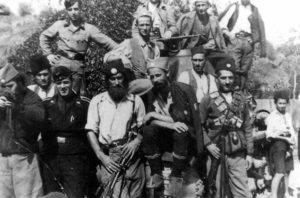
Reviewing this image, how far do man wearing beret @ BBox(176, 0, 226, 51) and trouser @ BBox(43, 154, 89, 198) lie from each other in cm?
326

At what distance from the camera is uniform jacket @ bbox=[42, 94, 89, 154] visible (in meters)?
6.07

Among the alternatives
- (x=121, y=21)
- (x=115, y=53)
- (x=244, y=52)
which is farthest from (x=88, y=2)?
(x=115, y=53)

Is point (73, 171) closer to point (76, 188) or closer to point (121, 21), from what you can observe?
point (76, 188)

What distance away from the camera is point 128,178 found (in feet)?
19.6

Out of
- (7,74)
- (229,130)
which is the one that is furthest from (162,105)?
(7,74)

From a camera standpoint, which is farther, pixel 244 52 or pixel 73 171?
pixel 244 52

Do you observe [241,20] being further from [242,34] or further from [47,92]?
[47,92]

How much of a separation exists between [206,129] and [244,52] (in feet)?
11.0

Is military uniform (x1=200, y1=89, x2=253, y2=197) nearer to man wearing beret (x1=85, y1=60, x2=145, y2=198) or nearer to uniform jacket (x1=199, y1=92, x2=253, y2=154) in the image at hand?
uniform jacket (x1=199, y1=92, x2=253, y2=154)

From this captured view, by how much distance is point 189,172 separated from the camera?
20.6 ft

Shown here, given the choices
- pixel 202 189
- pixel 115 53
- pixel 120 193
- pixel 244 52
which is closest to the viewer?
pixel 120 193

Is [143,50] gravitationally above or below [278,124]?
above

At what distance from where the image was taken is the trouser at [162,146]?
19.8 feet

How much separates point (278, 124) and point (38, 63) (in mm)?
3635
